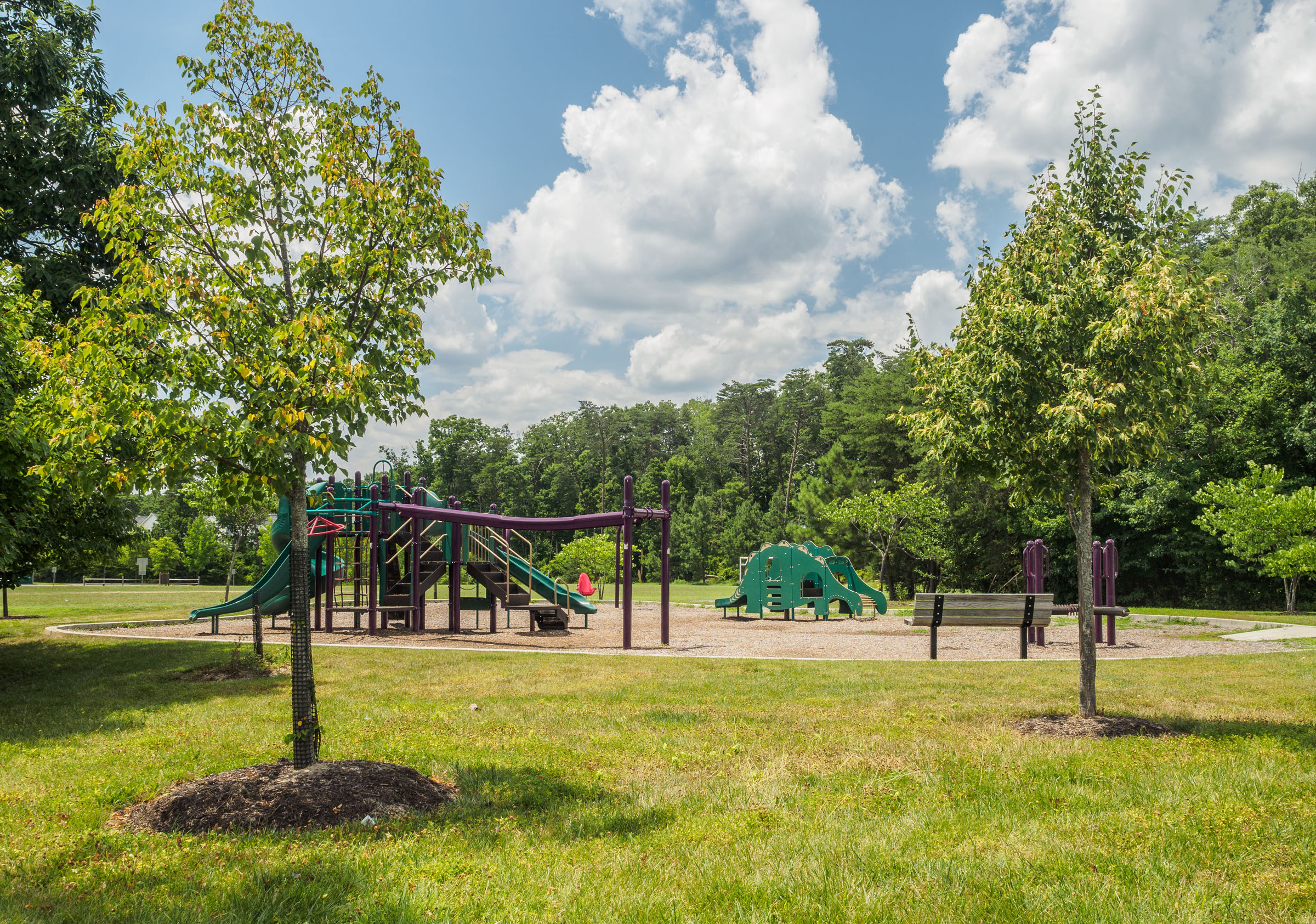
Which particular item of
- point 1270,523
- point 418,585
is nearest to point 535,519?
point 418,585

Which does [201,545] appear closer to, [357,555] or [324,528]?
[357,555]

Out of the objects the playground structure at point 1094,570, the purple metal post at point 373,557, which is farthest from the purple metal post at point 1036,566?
the purple metal post at point 373,557

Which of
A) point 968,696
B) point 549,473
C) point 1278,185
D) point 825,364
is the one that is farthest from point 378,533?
point 549,473

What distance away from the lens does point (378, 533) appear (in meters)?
18.5

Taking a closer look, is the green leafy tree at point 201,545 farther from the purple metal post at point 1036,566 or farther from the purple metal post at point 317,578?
the purple metal post at point 1036,566

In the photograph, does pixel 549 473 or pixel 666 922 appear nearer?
pixel 666 922

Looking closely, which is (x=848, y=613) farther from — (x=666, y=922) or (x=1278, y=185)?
(x=1278, y=185)

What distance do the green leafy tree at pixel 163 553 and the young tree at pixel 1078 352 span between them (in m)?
60.8

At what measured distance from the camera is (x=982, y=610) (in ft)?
39.6

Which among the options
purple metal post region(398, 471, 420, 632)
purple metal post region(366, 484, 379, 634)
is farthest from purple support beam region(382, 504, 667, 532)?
purple metal post region(366, 484, 379, 634)

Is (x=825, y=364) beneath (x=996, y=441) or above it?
above

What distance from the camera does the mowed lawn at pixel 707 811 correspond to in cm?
376

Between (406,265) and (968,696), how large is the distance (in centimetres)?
741

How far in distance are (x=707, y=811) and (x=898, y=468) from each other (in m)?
44.0
